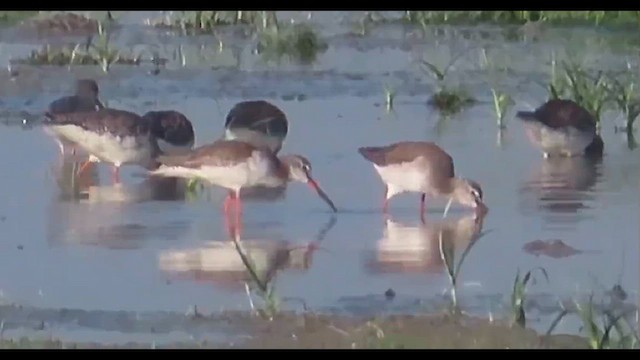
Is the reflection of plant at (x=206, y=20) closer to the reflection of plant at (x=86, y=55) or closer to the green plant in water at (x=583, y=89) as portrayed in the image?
the reflection of plant at (x=86, y=55)

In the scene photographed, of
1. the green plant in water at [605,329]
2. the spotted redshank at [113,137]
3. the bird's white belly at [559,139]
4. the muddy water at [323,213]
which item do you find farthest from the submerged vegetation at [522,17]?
the green plant in water at [605,329]

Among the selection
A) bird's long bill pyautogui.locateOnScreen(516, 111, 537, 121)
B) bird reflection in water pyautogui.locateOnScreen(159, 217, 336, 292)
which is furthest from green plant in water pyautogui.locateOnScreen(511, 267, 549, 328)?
bird's long bill pyautogui.locateOnScreen(516, 111, 537, 121)

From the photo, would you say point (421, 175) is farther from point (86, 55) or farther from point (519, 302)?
point (86, 55)

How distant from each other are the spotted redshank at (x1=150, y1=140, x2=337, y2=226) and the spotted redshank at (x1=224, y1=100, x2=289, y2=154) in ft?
0.64

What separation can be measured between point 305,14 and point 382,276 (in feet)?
3.95

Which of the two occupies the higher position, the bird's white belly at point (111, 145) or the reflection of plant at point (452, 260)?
the bird's white belly at point (111, 145)

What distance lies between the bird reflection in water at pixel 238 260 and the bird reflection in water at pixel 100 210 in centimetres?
13

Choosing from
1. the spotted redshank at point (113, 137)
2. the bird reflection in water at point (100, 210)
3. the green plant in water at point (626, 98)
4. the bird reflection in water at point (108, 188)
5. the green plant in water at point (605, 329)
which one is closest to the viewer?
the green plant in water at point (605, 329)

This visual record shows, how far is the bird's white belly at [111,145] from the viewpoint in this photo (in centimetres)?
550

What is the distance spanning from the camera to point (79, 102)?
18.6ft

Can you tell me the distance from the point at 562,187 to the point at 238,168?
1.10m

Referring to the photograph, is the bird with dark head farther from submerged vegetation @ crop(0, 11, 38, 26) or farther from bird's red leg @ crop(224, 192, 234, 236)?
bird's red leg @ crop(224, 192, 234, 236)

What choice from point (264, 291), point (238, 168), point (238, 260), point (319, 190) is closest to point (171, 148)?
point (238, 168)

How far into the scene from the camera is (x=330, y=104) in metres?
5.76
